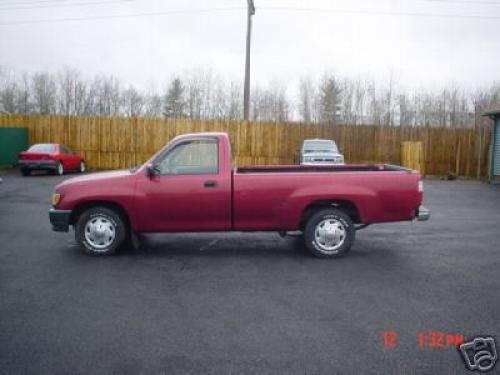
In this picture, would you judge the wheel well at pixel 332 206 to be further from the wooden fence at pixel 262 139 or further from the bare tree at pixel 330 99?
the bare tree at pixel 330 99

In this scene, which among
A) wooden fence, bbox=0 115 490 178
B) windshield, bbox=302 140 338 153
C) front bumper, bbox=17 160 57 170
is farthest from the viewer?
wooden fence, bbox=0 115 490 178

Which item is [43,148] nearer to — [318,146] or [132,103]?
[318,146]

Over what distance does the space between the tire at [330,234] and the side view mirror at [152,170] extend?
244 cm

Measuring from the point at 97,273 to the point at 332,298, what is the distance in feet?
10.1

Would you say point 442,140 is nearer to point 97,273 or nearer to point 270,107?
point 97,273

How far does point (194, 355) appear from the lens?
364 cm

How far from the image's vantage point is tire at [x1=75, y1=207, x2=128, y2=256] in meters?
6.78

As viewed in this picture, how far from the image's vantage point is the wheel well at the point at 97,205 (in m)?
6.84

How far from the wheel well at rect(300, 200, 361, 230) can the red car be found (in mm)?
15849

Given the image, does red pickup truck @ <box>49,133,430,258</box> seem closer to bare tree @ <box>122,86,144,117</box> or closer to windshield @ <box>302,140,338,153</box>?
windshield @ <box>302,140,338,153</box>

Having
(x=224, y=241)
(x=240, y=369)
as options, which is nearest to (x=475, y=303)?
(x=240, y=369)

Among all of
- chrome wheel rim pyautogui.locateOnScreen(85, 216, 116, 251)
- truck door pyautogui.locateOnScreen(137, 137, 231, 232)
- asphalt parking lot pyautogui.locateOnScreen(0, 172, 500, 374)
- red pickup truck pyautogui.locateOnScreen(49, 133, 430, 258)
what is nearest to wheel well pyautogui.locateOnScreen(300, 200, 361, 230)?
red pickup truck pyautogui.locateOnScreen(49, 133, 430, 258)

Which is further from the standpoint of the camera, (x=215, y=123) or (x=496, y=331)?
(x=215, y=123)

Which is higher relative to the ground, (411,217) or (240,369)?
(411,217)
